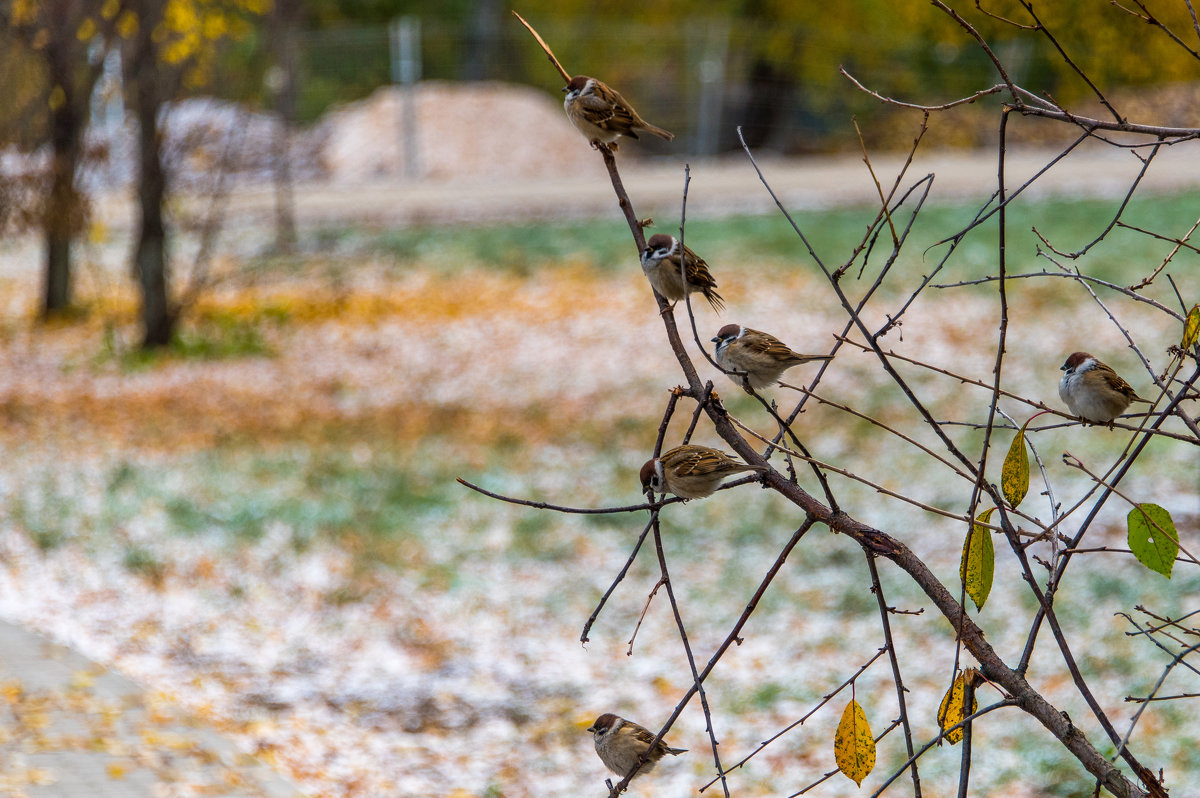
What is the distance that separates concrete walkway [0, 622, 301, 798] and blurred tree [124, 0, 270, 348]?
6.91m

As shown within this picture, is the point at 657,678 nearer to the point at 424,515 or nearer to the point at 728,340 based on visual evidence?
the point at 424,515

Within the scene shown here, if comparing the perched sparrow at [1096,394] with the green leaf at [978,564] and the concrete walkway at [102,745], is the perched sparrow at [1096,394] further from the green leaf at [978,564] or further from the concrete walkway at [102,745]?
the concrete walkway at [102,745]

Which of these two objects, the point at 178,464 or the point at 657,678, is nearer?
the point at 657,678

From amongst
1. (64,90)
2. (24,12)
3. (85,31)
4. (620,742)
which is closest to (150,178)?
(64,90)

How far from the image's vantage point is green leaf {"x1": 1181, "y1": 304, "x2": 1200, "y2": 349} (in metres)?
2.04

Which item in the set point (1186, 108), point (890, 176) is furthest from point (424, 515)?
point (1186, 108)

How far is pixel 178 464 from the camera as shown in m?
8.96

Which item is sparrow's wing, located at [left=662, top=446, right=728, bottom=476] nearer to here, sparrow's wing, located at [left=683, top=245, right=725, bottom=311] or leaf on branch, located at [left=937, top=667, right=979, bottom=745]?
sparrow's wing, located at [left=683, top=245, right=725, bottom=311]

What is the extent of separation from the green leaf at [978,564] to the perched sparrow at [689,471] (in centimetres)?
48

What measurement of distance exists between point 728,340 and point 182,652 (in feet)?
14.2

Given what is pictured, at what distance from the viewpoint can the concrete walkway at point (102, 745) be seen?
4.36m

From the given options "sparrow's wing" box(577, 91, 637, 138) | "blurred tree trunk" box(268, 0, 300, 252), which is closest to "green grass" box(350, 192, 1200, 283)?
"blurred tree trunk" box(268, 0, 300, 252)

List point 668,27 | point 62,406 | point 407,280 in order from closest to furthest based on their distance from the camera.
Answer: point 62,406, point 407,280, point 668,27

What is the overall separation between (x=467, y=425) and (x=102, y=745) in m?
5.57
